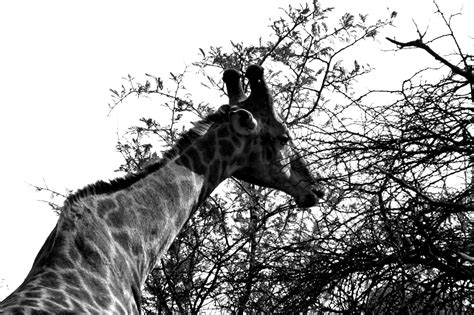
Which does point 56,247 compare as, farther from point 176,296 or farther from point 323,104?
point 323,104

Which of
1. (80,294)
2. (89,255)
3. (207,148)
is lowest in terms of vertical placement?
(80,294)

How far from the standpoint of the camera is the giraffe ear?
6.48 m

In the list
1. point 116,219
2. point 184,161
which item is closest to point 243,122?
point 184,161

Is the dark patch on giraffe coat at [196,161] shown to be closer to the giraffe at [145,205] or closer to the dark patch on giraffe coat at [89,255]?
the giraffe at [145,205]

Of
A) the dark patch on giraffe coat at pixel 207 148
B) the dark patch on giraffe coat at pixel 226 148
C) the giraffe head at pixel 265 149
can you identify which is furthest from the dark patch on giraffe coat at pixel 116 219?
the giraffe head at pixel 265 149

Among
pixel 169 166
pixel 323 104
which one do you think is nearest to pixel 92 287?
pixel 169 166

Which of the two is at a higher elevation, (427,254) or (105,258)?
(427,254)

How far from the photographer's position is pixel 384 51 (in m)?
5.75

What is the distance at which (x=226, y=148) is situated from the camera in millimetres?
6430

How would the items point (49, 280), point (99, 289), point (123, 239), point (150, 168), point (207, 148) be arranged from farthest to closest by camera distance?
1. point (207, 148)
2. point (150, 168)
3. point (123, 239)
4. point (99, 289)
5. point (49, 280)

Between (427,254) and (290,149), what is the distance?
177cm

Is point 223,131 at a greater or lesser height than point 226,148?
greater

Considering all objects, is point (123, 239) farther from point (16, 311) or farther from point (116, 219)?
point (16, 311)

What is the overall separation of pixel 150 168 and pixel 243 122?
0.84 meters
